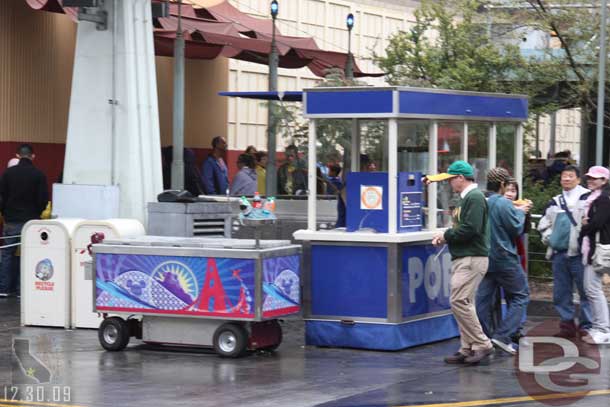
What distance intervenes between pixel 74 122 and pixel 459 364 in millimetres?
6394

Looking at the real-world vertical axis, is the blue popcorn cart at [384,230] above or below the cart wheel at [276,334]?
above

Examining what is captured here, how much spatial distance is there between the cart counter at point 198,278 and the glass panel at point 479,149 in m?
2.62

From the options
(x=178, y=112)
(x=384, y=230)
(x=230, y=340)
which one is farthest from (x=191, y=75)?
(x=230, y=340)

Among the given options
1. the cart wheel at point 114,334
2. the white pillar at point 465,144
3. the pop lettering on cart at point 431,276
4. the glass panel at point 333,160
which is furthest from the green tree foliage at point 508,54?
the cart wheel at point 114,334

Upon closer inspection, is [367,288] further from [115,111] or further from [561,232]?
[115,111]

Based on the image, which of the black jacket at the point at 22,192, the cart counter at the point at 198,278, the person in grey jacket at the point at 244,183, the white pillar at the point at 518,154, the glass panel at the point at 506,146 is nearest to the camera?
the cart counter at the point at 198,278

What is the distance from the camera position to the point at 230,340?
11773 mm

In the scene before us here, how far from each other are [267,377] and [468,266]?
211 centimetres

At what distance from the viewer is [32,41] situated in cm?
2103

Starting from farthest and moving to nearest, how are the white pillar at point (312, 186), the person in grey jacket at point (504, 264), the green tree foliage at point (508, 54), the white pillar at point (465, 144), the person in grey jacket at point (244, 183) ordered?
the green tree foliage at point (508, 54) < the person in grey jacket at point (244, 183) < the white pillar at point (465, 144) < the white pillar at point (312, 186) < the person in grey jacket at point (504, 264)

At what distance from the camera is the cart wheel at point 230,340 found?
11.7 metres

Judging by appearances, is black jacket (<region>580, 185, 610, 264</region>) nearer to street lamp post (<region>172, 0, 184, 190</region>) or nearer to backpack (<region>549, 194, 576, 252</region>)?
backpack (<region>549, 194, 576, 252</region>)

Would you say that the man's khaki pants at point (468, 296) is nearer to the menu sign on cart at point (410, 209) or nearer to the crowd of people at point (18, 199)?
the menu sign on cart at point (410, 209)

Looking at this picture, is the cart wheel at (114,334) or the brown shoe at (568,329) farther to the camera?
the brown shoe at (568,329)
